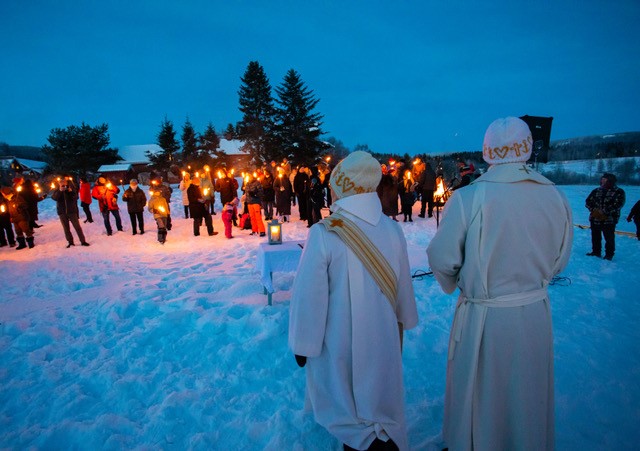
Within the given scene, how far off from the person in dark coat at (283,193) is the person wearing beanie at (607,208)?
920 cm

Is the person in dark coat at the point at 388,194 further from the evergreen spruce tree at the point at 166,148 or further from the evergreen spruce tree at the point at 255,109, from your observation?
the evergreen spruce tree at the point at 166,148

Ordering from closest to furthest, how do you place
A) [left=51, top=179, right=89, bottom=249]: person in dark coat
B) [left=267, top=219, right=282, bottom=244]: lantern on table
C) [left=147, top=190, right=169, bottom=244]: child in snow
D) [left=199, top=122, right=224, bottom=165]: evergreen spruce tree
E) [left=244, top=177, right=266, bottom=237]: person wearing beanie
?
[left=267, top=219, right=282, bottom=244]: lantern on table → [left=51, top=179, right=89, bottom=249]: person in dark coat → [left=147, top=190, right=169, bottom=244]: child in snow → [left=244, top=177, right=266, bottom=237]: person wearing beanie → [left=199, top=122, right=224, bottom=165]: evergreen spruce tree

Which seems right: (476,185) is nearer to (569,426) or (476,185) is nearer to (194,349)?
(569,426)

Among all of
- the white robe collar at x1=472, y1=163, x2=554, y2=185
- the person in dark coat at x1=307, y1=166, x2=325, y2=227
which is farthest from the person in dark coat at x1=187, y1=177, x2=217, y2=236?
the white robe collar at x1=472, y1=163, x2=554, y2=185

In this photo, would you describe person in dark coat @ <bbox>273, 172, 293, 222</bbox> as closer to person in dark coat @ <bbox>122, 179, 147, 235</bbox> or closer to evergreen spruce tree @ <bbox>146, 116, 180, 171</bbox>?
person in dark coat @ <bbox>122, 179, 147, 235</bbox>

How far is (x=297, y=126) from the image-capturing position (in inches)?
1342

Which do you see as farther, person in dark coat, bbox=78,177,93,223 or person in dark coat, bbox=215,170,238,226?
person in dark coat, bbox=78,177,93,223

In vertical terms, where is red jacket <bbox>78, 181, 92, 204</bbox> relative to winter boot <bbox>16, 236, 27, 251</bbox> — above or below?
above

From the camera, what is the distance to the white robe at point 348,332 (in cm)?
214

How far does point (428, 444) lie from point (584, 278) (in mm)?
5473

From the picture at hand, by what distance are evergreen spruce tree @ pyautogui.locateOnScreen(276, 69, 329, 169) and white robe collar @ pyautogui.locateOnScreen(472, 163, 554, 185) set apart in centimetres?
3187

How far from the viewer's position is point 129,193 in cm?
1152

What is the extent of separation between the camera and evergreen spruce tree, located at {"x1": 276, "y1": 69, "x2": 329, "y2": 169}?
1321 inches

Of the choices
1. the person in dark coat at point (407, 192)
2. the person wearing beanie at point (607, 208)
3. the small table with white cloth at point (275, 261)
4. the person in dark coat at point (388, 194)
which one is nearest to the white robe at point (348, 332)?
the small table with white cloth at point (275, 261)
